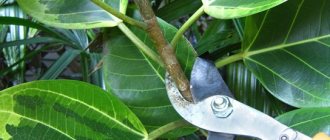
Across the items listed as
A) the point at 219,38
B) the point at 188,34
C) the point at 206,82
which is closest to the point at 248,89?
the point at 219,38

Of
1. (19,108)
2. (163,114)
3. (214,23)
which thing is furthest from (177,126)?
(214,23)

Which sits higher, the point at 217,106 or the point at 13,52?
the point at 217,106

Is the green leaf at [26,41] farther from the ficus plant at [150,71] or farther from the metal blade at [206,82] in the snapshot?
the metal blade at [206,82]

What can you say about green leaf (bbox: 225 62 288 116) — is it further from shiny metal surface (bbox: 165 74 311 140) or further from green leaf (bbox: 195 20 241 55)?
shiny metal surface (bbox: 165 74 311 140)

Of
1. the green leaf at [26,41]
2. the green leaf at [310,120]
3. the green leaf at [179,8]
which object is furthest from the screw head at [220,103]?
the green leaf at [26,41]

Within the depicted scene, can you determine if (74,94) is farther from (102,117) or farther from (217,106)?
(217,106)
